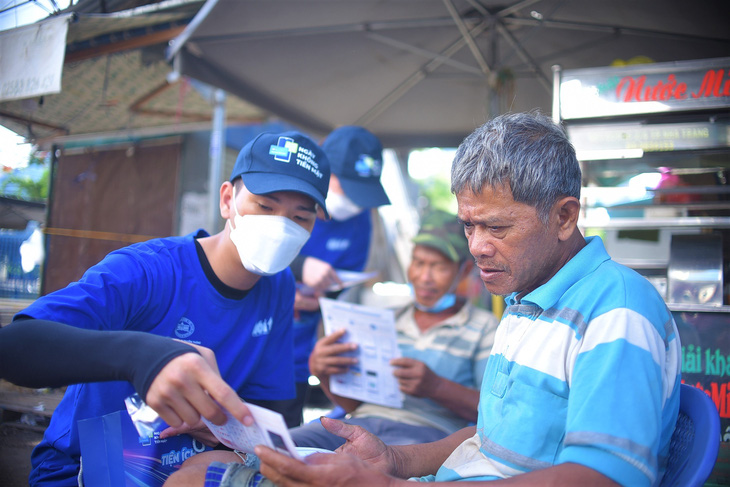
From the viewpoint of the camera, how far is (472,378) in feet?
→ 9.05

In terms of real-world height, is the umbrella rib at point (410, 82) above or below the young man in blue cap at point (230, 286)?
above

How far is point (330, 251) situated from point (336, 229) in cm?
16

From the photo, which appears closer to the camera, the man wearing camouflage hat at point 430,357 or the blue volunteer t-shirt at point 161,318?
the blue volunteer t-shirt at point 161,318

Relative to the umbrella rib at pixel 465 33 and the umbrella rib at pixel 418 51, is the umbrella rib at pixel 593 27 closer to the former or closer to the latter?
the umbrella rib at pixel 465 33

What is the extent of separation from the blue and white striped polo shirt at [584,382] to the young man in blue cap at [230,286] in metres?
0.89

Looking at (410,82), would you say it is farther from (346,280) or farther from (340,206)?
(346,280)

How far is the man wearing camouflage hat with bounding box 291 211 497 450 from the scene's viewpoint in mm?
2477

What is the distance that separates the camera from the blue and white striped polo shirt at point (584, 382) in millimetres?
1064

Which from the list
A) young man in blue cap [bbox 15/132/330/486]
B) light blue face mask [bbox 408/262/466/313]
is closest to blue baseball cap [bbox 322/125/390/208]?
light blue face mask [bbox 408/262/466/313]

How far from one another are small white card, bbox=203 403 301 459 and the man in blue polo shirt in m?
0.03

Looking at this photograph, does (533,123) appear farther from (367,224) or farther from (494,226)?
(367,224)

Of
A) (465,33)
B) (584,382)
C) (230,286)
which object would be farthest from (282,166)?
(465,33)

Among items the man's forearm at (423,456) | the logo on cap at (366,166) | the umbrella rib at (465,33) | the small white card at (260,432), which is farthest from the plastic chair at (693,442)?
the umbrella rib at (465,33)

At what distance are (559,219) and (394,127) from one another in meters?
3.81
